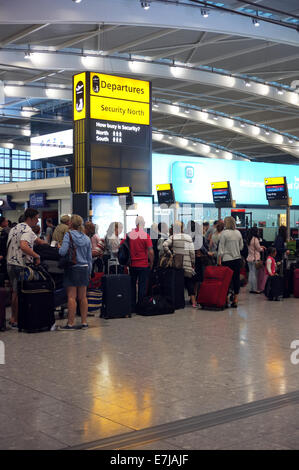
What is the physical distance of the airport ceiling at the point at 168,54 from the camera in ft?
54.2


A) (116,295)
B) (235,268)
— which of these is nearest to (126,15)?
(235,268)

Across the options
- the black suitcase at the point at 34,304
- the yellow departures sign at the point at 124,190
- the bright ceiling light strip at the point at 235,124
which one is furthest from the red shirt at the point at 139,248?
the bright ceiling light strip at the point at 235,124

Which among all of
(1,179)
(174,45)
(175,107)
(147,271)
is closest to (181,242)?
(147,271)

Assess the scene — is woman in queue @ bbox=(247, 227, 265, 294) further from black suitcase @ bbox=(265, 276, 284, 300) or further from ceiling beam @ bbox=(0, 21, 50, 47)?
ceiling beam @ bbox=(0, 21, 50, 47)

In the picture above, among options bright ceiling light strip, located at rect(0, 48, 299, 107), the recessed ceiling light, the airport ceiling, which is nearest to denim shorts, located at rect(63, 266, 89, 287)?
the airport ceiling

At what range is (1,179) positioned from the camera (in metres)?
44.3

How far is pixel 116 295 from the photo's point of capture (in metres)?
9.48

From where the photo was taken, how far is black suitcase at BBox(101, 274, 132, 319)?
9406mm

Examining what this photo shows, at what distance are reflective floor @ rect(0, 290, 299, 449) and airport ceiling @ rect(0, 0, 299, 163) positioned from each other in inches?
275

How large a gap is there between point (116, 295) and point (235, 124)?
26679 millimetres

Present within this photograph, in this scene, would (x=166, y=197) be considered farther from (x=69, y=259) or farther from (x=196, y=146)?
(x=69, y=259)

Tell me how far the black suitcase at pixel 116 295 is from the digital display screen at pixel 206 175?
17.8 metres

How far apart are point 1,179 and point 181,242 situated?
35881 millimetres

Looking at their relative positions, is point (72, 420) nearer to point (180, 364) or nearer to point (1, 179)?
point (180, 364)
